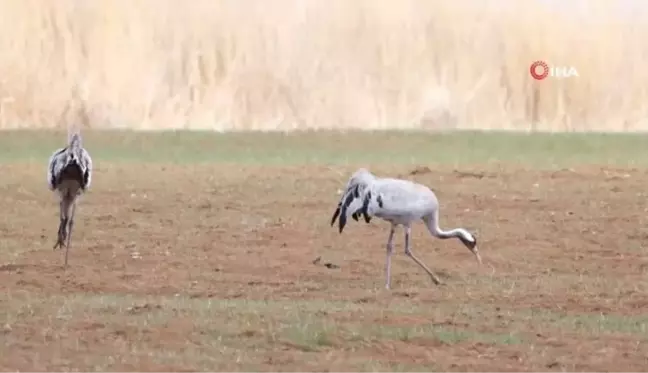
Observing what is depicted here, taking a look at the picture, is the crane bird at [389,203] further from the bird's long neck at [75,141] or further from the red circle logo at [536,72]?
the red circle logo at [536,72]

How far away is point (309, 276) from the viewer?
41.4 ft

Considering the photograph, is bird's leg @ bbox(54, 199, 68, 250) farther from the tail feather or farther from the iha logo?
the iha logo

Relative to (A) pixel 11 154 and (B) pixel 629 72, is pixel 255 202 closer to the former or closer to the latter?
(A) pixel 11 154

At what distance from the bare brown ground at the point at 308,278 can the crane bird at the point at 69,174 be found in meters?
0.47

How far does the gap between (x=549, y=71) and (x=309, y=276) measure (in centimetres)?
2039

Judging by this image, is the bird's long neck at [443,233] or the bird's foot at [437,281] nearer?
the bird's foot at [437,281]

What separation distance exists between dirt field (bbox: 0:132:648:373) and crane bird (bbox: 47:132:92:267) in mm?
497

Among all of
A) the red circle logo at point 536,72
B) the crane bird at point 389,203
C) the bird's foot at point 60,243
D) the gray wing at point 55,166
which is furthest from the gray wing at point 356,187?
the red circle logo at point 536,72

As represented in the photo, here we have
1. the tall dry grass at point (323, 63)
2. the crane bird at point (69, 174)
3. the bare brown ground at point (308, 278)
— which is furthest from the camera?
the tall dry grass at point (323, 63)

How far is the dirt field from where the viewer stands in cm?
875

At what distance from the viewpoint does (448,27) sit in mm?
32562

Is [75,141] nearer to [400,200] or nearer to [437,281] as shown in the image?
[400,200]

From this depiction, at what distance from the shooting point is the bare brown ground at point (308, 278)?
28.7 feet

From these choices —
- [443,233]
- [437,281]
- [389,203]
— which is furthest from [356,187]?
[437,281]
